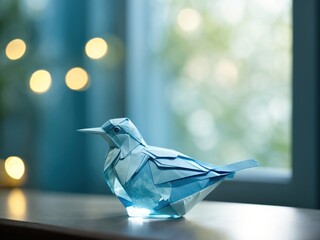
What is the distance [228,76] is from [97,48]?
33cm

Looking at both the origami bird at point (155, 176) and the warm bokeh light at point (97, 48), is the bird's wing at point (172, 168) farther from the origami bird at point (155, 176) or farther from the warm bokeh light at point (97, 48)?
the warm bokeh light at point (97, 48)

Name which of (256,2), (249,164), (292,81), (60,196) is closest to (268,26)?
(256,2)

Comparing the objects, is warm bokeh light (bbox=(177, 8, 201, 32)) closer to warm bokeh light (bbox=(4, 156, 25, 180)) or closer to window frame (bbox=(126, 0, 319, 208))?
window frame (bbox=(126, 0, 319, 208))

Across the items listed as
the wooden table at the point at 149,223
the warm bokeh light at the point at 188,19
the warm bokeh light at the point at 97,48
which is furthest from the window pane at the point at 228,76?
the wooden table at the point at 149,223

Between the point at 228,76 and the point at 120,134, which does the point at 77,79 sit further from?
the point at 120,134

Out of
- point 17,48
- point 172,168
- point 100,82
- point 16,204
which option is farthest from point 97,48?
point 172,168

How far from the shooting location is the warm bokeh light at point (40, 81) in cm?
147

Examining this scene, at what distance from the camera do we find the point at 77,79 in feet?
4.86

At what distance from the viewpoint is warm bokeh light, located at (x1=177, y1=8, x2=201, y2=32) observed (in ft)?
4.68

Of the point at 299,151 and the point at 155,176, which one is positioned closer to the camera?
the point at 155,176

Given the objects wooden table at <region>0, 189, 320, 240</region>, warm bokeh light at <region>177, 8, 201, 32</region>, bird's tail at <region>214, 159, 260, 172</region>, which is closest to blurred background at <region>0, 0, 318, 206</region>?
warm bokeh light at <region>177, 8, 201, 32</region>

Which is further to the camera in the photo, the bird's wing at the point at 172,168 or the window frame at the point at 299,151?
the window frame at the point at 299,151

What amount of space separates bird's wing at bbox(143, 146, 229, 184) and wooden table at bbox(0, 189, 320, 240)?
7 cm

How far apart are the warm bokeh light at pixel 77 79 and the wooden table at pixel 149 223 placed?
1.27 feet
